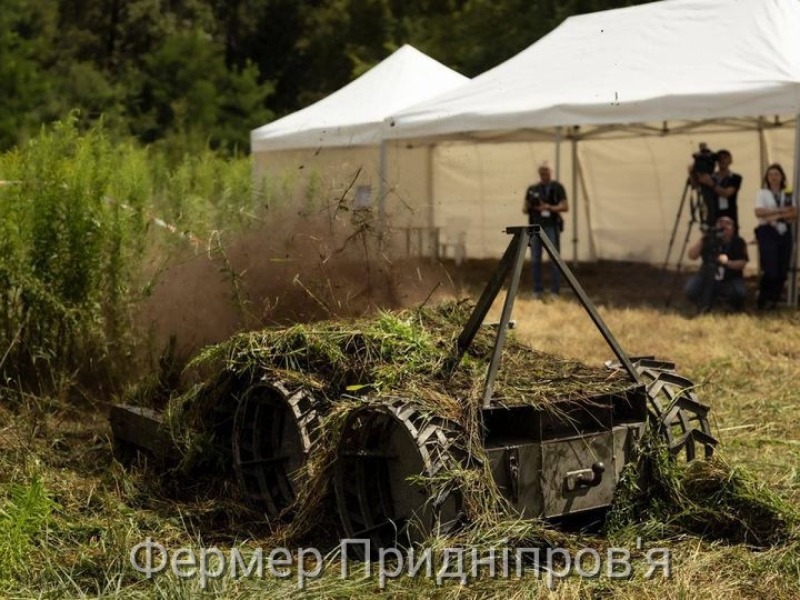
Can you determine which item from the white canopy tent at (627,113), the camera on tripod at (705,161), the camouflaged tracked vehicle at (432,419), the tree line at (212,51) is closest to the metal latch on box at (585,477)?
the camouflaged tracked vehicle at (432,419)

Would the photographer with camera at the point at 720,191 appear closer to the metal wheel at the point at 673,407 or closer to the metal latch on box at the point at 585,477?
the metal wheel at the point at 673,407

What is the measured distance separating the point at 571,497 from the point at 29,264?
3.94 m

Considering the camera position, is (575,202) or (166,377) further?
(575,202)

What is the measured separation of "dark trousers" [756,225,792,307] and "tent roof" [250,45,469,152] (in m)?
5.79

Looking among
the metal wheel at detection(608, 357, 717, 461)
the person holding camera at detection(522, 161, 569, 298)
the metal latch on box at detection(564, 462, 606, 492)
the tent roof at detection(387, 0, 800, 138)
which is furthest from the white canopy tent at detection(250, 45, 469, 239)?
the metal latch on box at detection(564, 462, 606, 492)

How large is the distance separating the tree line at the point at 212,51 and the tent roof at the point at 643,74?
514 inches

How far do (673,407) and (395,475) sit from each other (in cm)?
128

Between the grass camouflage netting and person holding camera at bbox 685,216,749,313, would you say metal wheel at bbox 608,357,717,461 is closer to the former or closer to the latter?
the grass camouflage netting

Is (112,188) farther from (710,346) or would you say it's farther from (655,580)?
(710,346)

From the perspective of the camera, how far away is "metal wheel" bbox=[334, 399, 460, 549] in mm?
4207

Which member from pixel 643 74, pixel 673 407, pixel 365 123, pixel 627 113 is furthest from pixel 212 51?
pixel 673 407

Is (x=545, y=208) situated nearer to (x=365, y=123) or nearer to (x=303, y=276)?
(x=365, y=123)

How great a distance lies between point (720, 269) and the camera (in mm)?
12188

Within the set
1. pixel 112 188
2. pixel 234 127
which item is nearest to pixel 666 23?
pixel 112 188
